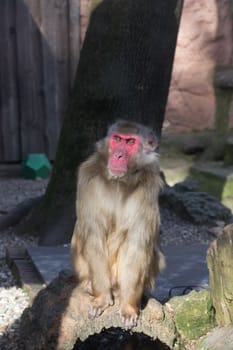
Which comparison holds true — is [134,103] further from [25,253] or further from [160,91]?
[25,253]

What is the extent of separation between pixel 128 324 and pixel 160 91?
2.96 meters

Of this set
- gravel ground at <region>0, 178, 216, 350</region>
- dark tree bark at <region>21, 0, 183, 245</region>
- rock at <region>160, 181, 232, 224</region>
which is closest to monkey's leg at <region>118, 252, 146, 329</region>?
gravel ground at <region>0, 178, 216, 350</region>

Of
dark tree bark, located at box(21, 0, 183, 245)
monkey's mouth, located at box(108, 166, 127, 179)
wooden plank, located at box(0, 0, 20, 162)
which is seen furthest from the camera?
wooden plank, located at box(0, 0, 20, 162)

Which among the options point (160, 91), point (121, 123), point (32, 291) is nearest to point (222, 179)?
point (160, 91)

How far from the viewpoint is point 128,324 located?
175 inches

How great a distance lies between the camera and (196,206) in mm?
8000

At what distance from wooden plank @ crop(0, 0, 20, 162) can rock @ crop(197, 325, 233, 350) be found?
6355 mm

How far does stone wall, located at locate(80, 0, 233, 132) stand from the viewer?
34.4ft

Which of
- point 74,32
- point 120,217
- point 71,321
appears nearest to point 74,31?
point 74,32

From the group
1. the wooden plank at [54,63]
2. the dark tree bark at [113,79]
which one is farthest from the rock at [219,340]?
the wooden plank at [54,63]

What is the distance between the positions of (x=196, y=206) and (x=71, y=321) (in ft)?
12.2

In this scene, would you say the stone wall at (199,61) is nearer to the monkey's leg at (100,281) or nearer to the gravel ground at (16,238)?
the gravel ground at (16,238)

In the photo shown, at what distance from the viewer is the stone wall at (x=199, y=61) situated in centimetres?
1050

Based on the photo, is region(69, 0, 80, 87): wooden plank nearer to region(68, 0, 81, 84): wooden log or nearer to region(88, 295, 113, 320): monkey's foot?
region(68, 0, 81, 84): wooden log
